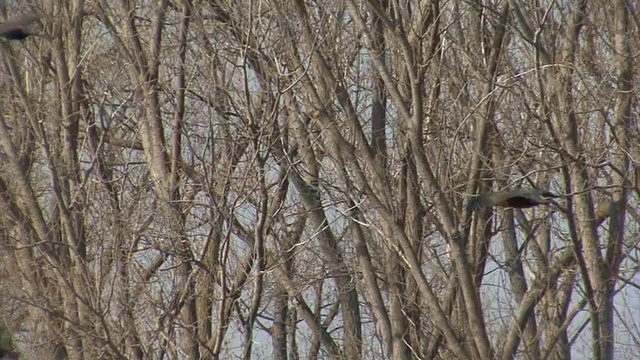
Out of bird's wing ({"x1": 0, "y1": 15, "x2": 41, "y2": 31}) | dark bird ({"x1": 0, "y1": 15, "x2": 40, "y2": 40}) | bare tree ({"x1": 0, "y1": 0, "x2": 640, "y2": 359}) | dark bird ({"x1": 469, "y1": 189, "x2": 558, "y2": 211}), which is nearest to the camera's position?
dark bird ({"x1": 469, "y1": 189, "x2": 558, "y2": 211})

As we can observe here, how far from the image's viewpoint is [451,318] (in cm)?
1002

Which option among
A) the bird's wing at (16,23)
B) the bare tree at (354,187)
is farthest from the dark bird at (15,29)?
the bare tree at (354,187)

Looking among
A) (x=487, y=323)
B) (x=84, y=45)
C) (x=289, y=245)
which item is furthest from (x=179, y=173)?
(x=487, y=323)

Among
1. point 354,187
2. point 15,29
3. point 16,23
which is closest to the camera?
point 15,29

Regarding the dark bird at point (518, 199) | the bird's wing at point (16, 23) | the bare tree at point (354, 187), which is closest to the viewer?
the dark bird at point (518, 199)

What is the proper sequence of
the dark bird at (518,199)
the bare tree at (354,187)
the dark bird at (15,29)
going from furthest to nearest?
the bare tree at (354,187) < the dark bird at (15,29) < the dark bird at (518,199)

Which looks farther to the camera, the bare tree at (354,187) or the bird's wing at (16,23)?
the bare tree at (354,187)

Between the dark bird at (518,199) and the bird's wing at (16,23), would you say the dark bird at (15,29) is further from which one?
the dark bird at (518,199)

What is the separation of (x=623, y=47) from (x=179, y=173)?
3909 millimetres

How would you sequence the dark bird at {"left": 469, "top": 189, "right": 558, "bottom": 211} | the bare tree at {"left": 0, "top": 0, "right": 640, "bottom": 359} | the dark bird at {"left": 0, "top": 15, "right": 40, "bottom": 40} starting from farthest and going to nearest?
1. the bare tree at {"left": 0, "top": 0, "right": 640, "bottom": 359}
2. the dark bird at {"left": 0, "top": 15, "right": 40, "bottom": 40}
3. the dark bird at {"left": 469, "top": 189, "right": 558, "bottom": 211}

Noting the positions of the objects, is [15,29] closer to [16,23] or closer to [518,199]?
[16,23]

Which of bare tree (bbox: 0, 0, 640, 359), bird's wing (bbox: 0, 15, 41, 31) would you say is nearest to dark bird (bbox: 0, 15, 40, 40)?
bird's wing (bbox: 0, 15, 41, 31)

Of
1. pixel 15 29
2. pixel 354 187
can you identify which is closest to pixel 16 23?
pixel 15 29

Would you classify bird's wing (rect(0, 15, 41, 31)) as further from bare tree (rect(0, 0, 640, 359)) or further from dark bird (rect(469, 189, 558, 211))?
dark bird (rect(469, 189, 558, 211))
